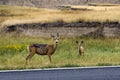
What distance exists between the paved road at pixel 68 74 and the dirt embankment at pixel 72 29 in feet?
60.9

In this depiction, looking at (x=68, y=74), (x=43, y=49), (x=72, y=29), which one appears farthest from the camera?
(x=72, y=29)

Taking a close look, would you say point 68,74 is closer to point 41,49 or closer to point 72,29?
point 41,49

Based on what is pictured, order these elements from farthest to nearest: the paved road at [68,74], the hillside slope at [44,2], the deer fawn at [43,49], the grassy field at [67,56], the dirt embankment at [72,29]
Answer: the hillside slope at [44,2] → the dirt embankment at [72,29] → the deer fawn at [43,49] → the grassy field at [67,56] → the paved road at [68,74]

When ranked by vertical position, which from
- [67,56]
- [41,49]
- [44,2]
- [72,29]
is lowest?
[44,2]

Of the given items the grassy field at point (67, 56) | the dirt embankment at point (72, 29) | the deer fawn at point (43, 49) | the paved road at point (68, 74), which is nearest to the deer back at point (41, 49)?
the deer fawn at point (43, 49)

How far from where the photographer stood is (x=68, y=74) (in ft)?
45.3

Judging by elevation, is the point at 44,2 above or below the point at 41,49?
below

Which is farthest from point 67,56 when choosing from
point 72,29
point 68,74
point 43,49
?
point 72,29

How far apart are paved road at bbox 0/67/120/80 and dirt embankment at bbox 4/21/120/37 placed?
18.6m

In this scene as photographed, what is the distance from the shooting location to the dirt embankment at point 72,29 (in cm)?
3409

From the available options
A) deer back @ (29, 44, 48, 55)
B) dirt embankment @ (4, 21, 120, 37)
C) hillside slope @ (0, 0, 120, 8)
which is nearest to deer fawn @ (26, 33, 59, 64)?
deer back @ (29, 44, 48, 55)

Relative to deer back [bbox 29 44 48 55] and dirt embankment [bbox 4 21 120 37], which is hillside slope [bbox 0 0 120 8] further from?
deer back [bbox 29 44 48 55]

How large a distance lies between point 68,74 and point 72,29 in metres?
22.0

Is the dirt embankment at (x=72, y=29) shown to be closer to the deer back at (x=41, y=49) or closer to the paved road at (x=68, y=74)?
the deer back at (x=41, y=49)
